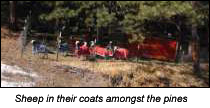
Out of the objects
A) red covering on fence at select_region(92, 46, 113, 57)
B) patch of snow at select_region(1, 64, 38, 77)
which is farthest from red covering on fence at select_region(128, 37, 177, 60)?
patch of snow at select_region(1, 64, 38, 77)

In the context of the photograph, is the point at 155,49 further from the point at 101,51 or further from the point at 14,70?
the point at 14,70

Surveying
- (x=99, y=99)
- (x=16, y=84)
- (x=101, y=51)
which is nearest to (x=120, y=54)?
(x=101, y=51)

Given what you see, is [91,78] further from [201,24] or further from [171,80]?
[201,24]

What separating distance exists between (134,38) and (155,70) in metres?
1.33

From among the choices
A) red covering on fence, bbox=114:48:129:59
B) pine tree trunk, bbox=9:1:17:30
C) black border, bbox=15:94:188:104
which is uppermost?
pine tree trunk, bbox=9:1:17:30

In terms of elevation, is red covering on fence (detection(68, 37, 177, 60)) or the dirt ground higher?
red covering on fence (detection(68, 37, 177, 60))

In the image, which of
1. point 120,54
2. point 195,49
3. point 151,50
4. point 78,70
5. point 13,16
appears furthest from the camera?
point 195,49

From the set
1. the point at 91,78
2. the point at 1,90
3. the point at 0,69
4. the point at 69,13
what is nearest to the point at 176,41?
the point at 69,13

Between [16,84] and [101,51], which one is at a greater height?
[101,51]

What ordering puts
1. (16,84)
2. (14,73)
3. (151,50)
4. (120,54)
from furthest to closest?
(151,50), (120,54), (14,73), (16,84)

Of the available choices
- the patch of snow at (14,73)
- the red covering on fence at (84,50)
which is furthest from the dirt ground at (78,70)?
the red covering on fence at (84,50)

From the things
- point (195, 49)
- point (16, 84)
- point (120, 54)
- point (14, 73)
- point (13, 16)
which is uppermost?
point (13, 16)

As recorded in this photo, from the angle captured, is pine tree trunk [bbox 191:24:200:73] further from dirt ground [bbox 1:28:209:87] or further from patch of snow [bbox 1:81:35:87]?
patch of snow [bbox 1:81:35:87]

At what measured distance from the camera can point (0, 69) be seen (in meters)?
8.98
